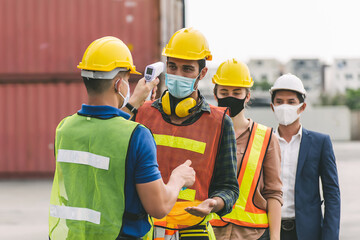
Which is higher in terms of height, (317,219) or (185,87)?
(185,87)

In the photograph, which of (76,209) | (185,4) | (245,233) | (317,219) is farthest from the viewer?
(185,4)

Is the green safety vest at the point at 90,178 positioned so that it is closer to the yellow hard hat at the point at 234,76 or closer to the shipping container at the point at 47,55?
the yellow hard hat at the point at 234,76

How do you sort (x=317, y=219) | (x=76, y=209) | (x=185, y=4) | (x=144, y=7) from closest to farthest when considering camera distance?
(x=76, y=209)
(x=317, y=219)
(x=144, y=7)
(x=185, y=4)

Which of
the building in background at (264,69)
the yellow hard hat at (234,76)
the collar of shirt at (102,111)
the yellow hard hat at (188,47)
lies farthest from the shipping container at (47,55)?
the building in background at (264,69)

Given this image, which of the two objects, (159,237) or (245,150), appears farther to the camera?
(245,150)

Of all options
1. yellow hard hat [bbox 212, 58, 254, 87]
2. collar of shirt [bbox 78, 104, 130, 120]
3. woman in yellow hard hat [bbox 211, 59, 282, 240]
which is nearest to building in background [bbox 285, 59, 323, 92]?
yellow hard hat [bbox 212, 58, 254, 87]

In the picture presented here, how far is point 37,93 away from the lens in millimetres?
13172

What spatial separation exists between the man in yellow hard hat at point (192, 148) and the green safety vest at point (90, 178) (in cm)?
44

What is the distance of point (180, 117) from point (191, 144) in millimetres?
158

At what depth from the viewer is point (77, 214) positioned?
188 centimetres

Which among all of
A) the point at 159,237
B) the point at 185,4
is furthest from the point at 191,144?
the point at 185,4

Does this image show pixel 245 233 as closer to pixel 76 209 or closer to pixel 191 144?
pixel 191 144

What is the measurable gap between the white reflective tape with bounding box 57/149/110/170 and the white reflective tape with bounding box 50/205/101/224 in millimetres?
168

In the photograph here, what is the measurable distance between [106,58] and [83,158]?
0.40 m
